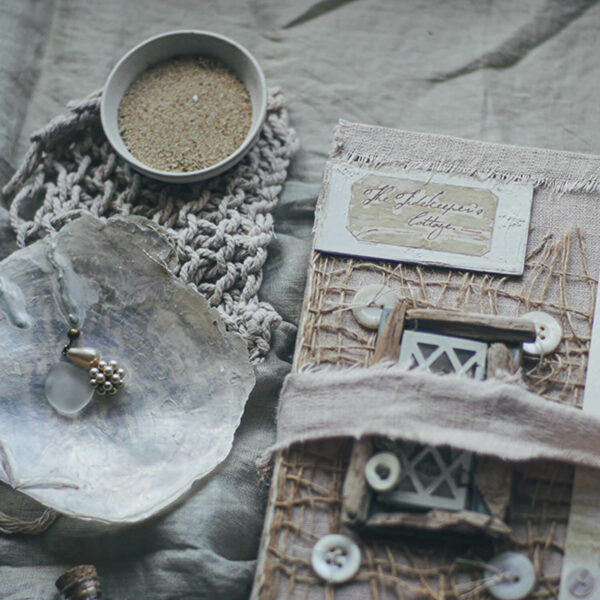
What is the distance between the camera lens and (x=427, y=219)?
839 millimetres

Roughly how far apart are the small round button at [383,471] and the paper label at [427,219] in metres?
0.23

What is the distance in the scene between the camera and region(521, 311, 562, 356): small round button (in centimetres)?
78

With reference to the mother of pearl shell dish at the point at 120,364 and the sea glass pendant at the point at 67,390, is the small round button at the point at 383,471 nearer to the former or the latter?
the mother of pearl shell dish at the point at 120,364

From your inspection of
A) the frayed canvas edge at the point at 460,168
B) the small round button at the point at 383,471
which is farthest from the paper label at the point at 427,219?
the small round button at the point at 383,471

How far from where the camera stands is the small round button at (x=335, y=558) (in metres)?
0.72

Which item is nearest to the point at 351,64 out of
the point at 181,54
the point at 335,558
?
the point at 181,54

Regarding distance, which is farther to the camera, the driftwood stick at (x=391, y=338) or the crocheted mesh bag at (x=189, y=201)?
the crocheted mesh bag at (x=189, y=201)

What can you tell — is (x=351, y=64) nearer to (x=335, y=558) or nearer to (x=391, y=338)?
(x=391, y=338)

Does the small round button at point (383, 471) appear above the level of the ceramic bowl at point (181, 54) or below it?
below

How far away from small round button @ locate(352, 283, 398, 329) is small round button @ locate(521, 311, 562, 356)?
0.47 ft

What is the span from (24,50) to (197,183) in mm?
311

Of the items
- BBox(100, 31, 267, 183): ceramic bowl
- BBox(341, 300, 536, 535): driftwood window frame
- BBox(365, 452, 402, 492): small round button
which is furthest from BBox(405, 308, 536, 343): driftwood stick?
BBox(100, 31, 267, 183): ceramic bowl

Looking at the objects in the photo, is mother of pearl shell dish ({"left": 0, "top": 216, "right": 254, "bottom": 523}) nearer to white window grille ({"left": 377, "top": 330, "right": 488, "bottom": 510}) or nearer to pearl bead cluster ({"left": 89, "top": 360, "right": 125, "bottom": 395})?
pearl bead cluster ({"left": 89, "top": 360, "right": 125, "bottom": 395})

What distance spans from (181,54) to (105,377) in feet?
1.37
